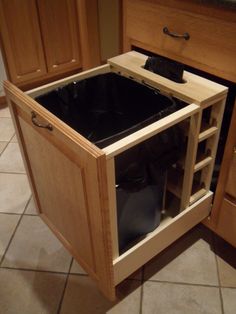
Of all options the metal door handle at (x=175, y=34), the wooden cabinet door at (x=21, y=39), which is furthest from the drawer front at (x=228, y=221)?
the wooden cabinet door at (x=21, y=39)

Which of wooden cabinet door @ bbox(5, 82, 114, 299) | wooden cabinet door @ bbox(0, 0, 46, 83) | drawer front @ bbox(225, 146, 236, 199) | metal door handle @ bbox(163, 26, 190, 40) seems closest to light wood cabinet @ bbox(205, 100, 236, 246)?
drawer front @ bbox(225, 146, 236, 199)

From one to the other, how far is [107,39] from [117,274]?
4.34 ft

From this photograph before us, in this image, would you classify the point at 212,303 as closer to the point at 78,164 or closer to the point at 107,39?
the point at 78,164

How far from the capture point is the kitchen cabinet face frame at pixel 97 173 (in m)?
0.79

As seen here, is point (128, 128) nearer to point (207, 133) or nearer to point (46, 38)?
point (207, 133)

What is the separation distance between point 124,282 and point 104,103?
2.08 ft

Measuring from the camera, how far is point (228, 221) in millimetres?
1095

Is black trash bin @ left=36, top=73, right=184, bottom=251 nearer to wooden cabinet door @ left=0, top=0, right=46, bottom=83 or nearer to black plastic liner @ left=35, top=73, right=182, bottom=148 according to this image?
black plastic liner @ left=35, top=73, right=182, bottom=148

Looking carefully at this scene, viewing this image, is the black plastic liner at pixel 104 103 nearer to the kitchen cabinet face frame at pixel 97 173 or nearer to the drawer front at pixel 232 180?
the kitchen cabinet face frame at pixel 97 173

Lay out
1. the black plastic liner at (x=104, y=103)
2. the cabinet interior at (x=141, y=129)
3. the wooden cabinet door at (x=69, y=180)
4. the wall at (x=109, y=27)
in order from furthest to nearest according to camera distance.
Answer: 1. the wall at (x=109, y=27)
2. the black plastic liner at (x=104, y=103)
3. the cabinet interior at (x=141, y=129)
4. the wooden cabinet door at (x=69, y=180)

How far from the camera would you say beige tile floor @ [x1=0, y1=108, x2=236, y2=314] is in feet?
3.58

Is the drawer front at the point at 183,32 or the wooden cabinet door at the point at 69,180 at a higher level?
the drawer front at the point at 183,32

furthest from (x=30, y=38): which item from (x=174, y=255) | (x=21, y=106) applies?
(x=174, y=255)

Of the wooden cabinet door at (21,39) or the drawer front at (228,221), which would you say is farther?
the wooden cabinet door at (21,39)
